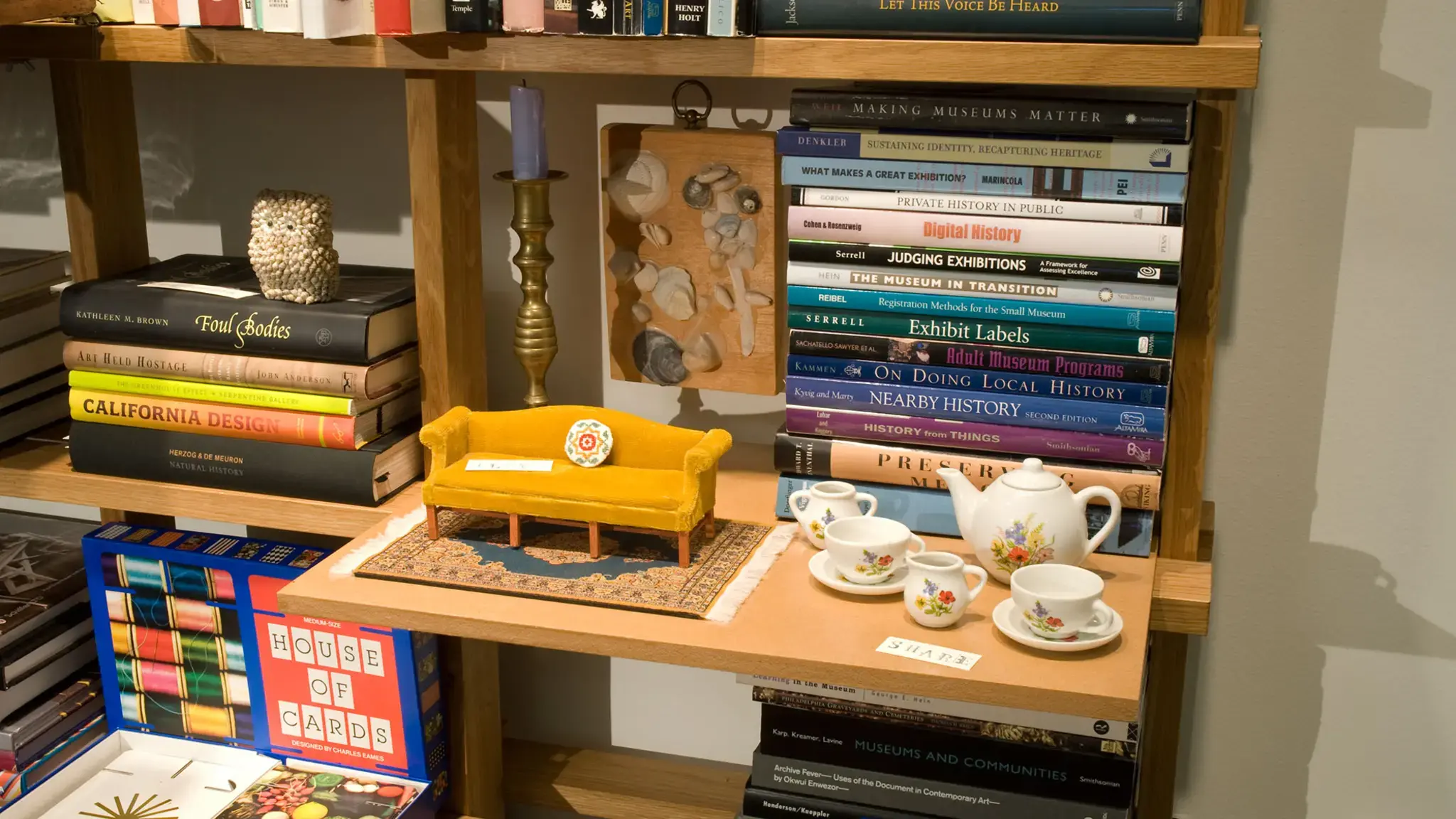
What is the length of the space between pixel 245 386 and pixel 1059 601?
89cm

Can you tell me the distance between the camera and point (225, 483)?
1.51 metres

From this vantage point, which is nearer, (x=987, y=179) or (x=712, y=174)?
(x=987, y=179)

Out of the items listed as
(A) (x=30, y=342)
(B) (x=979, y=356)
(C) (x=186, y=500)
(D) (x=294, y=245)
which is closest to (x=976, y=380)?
(B) (x=979, y=356)

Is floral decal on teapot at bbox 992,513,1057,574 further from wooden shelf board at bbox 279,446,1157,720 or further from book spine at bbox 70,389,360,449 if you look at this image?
book spine at bbox 70,389,360,449

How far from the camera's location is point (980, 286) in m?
1.28

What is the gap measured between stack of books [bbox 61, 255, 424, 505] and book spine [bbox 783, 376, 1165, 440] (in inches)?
17.6

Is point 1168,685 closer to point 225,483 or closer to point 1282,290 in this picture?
point 1282,290

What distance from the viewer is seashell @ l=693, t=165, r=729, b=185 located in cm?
147

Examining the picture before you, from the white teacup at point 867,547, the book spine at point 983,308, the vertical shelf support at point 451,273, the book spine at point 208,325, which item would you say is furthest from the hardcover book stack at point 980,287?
the book spine at point 208,325

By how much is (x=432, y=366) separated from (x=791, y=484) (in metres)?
0.41

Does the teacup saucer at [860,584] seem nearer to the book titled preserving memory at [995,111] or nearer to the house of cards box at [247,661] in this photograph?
the book titled preserving memory at [995,111]

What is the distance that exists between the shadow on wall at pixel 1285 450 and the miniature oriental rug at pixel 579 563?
21.2 inches

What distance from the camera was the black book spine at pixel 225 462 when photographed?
1465mm

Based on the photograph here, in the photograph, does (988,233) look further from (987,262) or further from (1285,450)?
(1285,450)
